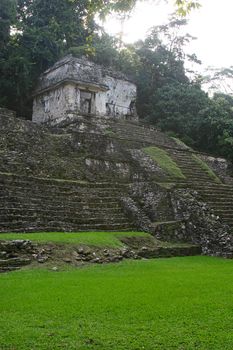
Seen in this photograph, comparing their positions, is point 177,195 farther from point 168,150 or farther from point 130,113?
point 130,113

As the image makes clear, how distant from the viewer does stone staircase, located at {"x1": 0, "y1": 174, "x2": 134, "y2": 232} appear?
11188 millimetres

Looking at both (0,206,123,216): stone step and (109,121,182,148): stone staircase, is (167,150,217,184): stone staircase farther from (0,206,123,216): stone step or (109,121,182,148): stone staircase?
(0,206,123,216): stone step

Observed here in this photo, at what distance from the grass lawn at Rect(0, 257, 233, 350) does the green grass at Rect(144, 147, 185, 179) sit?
10.1 metres

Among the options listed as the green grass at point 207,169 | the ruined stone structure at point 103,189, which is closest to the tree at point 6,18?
the ruined stone structure at point 103,189

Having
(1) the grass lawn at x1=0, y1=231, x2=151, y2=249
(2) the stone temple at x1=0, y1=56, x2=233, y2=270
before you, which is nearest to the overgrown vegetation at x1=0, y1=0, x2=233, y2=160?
(2) the stone temple at x1=0, y1=56, x2=233, y2=270

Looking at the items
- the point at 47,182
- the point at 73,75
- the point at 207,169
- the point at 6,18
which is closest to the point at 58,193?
the point at 47,182

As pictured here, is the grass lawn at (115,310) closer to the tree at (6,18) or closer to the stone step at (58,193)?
the stone step at (58,193)

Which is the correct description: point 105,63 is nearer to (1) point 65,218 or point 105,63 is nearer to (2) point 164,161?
(2) point 164,161

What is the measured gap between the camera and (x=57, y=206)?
12367 mm

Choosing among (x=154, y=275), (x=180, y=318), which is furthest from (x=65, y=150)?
(x=180, y=318)

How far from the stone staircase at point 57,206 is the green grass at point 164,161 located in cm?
443

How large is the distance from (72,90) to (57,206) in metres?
13.9

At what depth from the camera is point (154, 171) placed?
1784 centimetres

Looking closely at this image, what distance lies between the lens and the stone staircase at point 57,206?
36.7 feet
